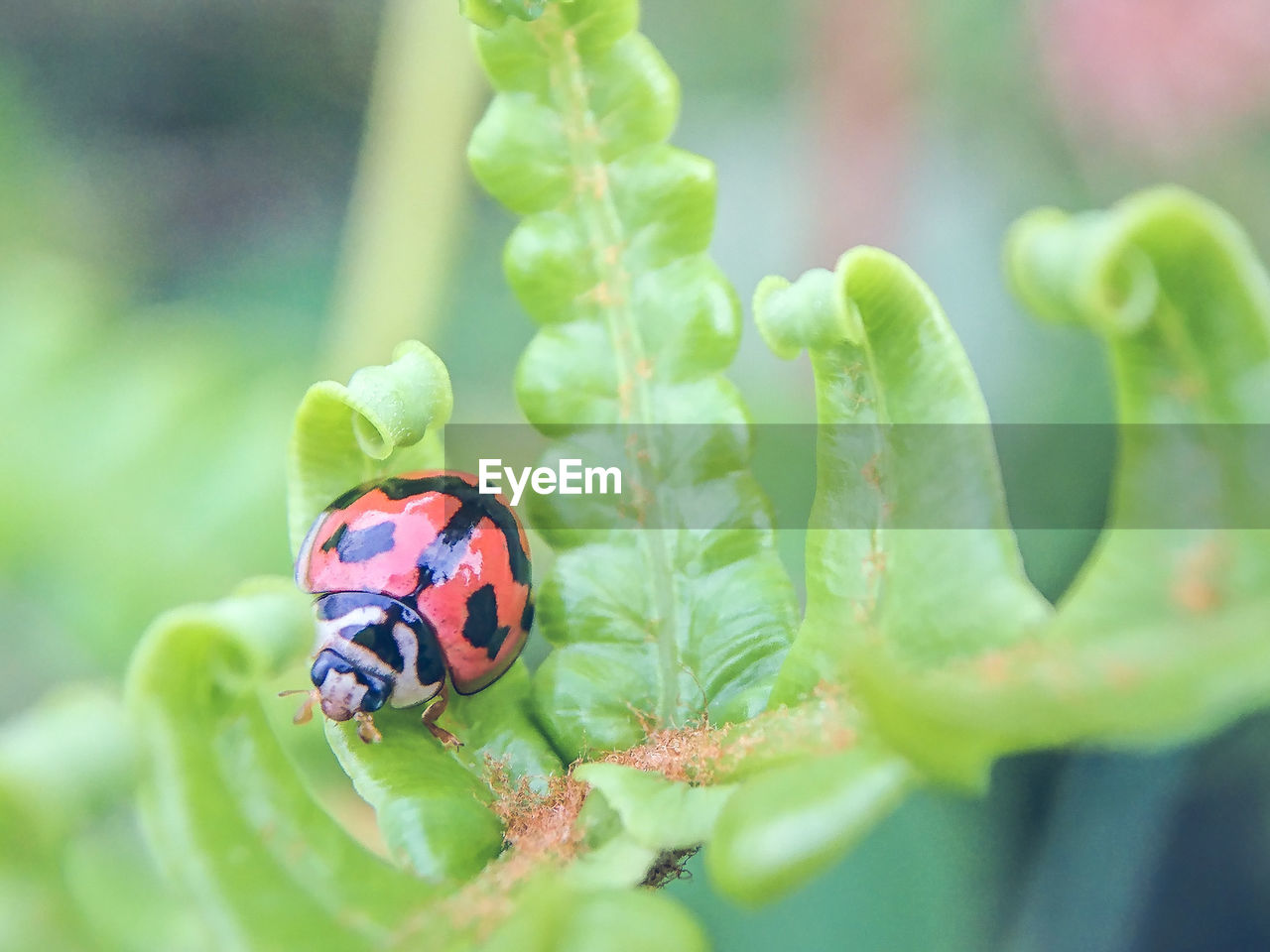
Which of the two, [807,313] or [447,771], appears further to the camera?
[447,771]

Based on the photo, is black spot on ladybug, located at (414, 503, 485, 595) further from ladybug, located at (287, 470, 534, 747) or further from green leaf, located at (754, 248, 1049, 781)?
green leaf, located at (754, 248, 1049, 781)

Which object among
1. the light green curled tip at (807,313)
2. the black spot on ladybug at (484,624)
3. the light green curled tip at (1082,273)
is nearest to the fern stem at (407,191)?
the black spot on ladybug at (484,624)

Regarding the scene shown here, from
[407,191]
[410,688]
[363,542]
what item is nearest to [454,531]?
[363,542]

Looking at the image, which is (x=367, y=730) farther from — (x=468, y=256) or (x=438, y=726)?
(x=468, y=256)

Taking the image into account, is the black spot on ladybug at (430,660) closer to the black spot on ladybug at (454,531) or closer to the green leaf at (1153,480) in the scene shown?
the black spot on ladybug at (454,531)

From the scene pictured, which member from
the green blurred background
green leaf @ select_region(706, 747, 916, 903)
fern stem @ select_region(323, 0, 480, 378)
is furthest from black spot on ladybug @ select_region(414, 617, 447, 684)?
fern stem @ select_region(323, 0, 480, 378)

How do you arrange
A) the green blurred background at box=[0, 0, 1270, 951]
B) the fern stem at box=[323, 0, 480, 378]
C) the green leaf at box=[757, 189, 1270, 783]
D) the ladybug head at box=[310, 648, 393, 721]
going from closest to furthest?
the green leaf at box=[757, 189, 1270, 783]
the ladybug head at box=[310, 648, 393, 721]
the green blurred background at box=[0, 0, 1270, 951]
the fern stem at box=[323, 0, 480, 378]
